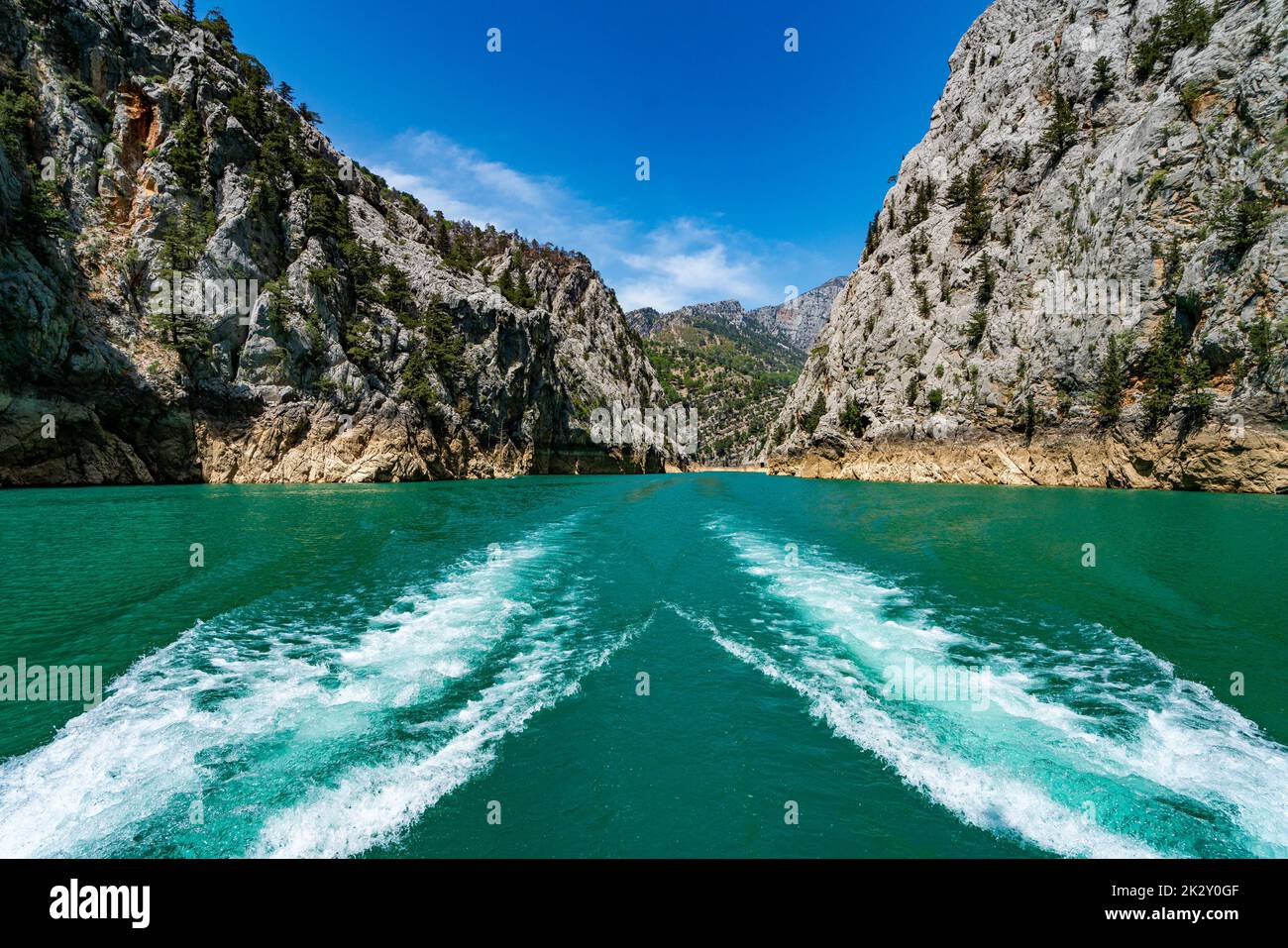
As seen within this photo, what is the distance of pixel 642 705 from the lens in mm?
7625

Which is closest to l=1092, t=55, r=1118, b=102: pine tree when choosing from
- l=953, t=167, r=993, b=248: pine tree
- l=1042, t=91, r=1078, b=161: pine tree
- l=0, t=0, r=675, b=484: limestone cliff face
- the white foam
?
l=1042, t=91, r=1078, b=161: pine tree

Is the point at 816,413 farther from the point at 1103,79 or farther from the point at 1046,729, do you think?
the point at 1046,729

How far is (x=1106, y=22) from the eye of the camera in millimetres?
52562

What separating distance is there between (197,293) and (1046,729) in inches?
2527

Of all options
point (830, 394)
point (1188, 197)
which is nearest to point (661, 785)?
point (1188, 197)

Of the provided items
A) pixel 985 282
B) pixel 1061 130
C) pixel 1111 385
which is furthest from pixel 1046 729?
pixel 1061 130

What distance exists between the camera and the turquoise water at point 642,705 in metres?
A: 5.01

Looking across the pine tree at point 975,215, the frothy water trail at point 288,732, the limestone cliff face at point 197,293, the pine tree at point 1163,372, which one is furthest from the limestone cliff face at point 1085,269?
the limestone cliff face at point 197,293

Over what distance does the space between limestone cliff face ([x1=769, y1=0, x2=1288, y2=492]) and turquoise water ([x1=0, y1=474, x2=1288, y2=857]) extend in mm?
26695

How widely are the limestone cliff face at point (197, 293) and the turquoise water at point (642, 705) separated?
30.2m

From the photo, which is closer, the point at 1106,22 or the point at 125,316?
the point at 125,316

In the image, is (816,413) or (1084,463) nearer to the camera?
(1084,463)
